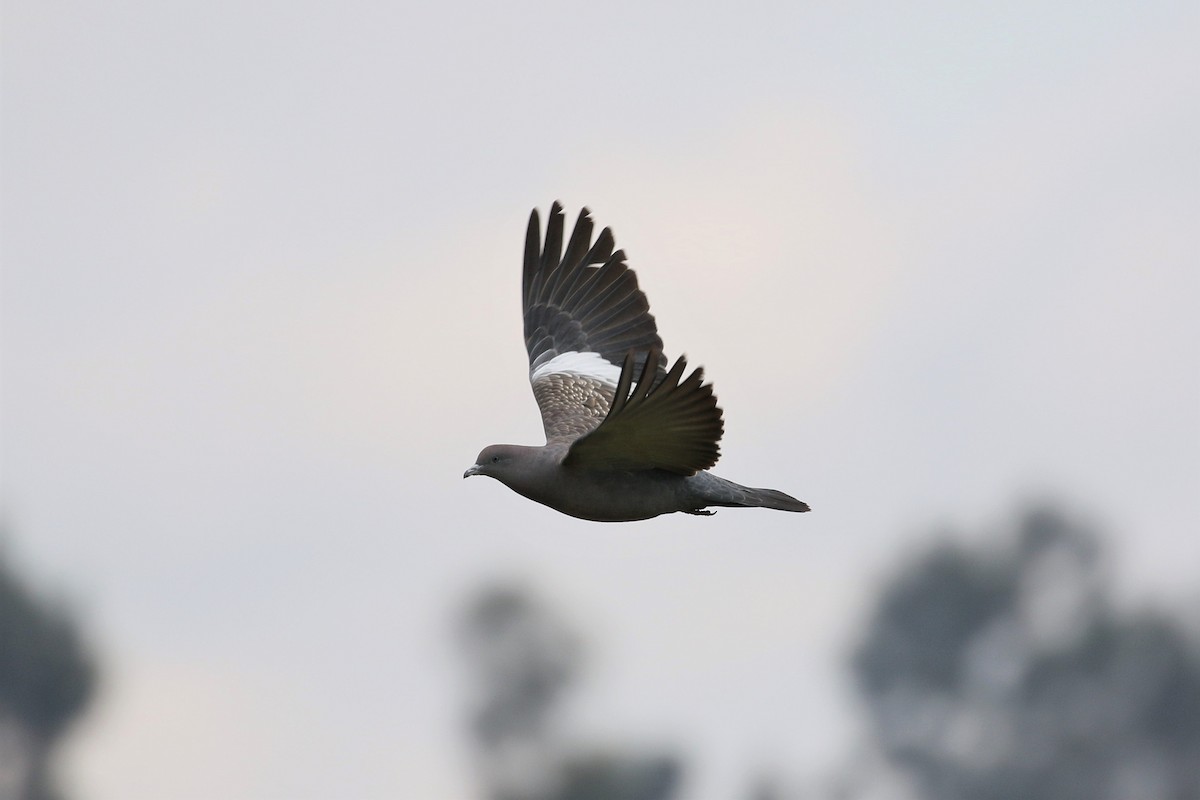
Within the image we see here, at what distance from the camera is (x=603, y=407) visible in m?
16.2

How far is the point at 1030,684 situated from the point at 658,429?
251 feet

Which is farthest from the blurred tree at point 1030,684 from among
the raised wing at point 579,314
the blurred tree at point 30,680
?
the raised wing at point 579,314

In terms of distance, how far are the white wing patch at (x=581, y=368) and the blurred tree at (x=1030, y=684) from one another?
64.8 meters

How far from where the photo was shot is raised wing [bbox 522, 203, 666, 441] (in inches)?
656

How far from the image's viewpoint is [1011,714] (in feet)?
284

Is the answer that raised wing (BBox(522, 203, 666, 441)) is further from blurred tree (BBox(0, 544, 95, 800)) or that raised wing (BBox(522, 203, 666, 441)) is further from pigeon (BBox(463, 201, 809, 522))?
blurred tree (BBox(0, 544, 95, 800))

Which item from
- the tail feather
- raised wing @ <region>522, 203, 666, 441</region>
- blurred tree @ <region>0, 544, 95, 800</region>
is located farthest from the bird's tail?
blurred tree @ <region>0, 544, 95, 800</region>

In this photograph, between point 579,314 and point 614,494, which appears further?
point 579,314

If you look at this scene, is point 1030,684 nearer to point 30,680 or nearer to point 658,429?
point 30,680

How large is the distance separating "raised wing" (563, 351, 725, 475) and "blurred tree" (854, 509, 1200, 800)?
223 ft


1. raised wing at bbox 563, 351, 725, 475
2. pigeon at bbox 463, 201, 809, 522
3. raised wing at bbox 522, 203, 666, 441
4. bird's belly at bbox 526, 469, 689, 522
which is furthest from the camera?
raised wing at bbox 522, 203, 666, 441

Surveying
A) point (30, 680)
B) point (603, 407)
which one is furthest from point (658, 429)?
point (30, 680)

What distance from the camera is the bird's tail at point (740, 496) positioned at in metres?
14.0

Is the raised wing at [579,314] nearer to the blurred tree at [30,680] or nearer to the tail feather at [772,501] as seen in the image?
the tail feather at [772,501]
